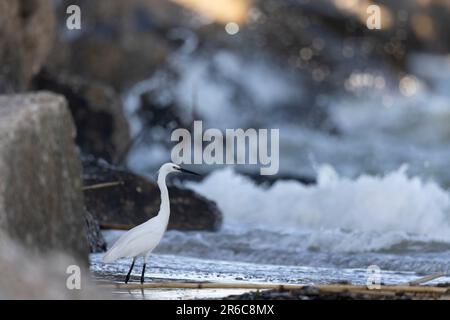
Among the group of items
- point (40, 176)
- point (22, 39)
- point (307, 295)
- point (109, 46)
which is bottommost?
point (307, 295)

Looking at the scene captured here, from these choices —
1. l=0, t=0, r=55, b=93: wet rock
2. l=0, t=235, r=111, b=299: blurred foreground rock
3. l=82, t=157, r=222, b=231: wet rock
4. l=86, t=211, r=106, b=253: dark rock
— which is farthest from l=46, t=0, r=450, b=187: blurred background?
l=0, t=235, r=111, b=299: blurred foreground rock

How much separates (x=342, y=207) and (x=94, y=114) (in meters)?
2.79

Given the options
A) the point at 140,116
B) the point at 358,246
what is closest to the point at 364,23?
the point at 140,116

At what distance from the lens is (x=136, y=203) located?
881cm

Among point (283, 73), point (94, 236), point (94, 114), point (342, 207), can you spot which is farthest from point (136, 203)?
point (283, 73)

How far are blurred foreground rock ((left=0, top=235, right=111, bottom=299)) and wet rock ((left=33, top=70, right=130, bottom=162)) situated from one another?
20.7 ft

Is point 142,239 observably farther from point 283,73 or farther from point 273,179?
point 283,73

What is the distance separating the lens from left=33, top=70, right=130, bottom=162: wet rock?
11320 millimetres

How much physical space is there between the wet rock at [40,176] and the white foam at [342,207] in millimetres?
3472

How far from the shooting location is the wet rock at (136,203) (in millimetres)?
8641

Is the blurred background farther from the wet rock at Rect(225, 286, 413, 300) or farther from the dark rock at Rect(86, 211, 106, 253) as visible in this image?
the wet rock at Rect(225, 286, 413, 300)

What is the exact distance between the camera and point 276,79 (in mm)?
16984
